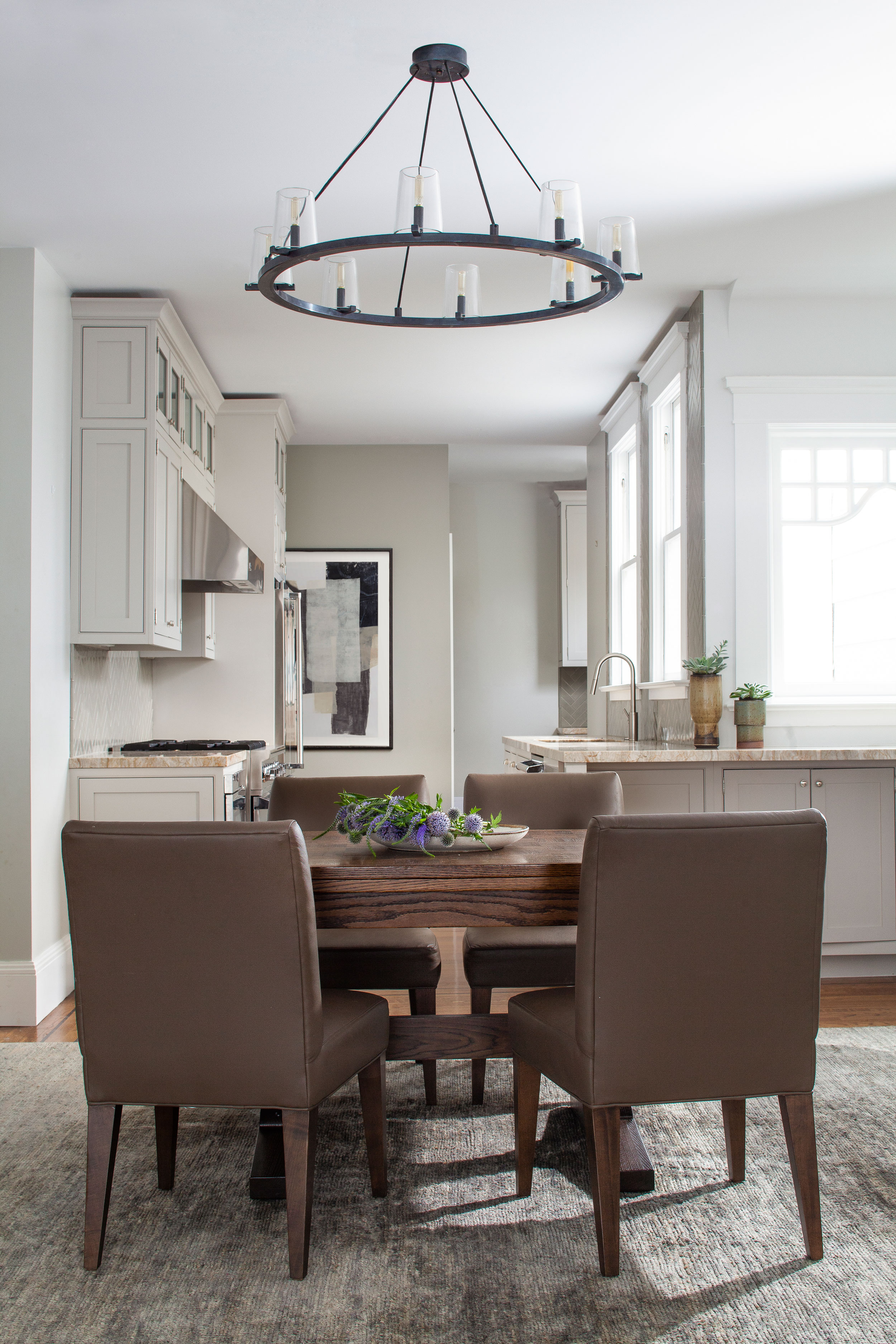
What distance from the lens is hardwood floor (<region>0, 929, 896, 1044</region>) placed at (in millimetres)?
3291

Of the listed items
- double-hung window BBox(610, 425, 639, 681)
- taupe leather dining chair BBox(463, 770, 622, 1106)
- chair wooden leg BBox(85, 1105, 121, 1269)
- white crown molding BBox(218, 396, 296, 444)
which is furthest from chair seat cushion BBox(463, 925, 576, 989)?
white crown molding BBox(218, 396, 296, 444)

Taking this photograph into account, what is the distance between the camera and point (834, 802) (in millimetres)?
3781

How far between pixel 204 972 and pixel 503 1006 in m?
1.87

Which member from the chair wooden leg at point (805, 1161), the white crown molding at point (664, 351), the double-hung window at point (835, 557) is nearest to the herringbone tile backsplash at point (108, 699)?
the white crown molding at point (664, 351)

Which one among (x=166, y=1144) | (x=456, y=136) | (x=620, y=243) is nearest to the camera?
(x=166, y=1144)

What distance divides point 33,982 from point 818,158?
3.70m

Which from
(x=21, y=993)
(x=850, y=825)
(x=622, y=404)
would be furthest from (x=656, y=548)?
(x=21, y=993)

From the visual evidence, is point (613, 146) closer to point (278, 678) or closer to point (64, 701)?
point (64, 701)

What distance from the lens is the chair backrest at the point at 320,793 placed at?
115 inches

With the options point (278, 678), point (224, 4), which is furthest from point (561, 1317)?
point (278, 678)

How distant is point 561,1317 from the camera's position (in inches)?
65.0

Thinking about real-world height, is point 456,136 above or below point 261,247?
above

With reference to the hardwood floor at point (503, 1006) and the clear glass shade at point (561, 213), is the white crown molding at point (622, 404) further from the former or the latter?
the clear glass shade at point (561, 213)

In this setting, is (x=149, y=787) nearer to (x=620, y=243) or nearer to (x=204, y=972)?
(x=204, y=972)
